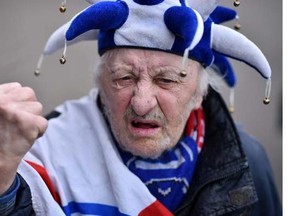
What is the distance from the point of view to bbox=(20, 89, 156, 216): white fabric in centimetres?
→ 202

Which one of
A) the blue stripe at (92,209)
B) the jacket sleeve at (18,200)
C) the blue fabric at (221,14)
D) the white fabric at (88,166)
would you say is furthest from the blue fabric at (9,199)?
the blue fabric at (221,14)

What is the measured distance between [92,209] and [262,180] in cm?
82

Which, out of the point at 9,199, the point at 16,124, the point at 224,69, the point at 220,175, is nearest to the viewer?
the point at 16,124

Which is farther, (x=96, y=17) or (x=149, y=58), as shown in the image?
(x=149, y=58)

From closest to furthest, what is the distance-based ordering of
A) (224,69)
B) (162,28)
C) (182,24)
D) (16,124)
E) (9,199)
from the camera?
(16,124), (9,199), (182,24), (162,28), (224,69)

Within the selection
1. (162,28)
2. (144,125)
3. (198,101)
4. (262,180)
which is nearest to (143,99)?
(144,125)

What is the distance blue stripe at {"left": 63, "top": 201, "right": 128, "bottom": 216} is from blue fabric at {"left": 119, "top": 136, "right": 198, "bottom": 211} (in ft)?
0.56

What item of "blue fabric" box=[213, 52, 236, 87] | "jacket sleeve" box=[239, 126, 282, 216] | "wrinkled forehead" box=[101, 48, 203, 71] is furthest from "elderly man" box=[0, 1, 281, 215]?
"jacket sleeve" box=[239, 126, 282, 216]

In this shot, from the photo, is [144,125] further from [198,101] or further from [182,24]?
[182,24]

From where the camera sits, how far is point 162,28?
76.0 inches

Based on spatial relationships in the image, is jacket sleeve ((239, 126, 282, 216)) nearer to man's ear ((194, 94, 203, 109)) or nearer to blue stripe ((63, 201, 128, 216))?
man's ear ((194, 94, 203, 109))

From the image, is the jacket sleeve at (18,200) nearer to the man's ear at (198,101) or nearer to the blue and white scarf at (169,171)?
the blue and white scarf at (169,171)

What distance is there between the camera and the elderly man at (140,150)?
197 centimetres

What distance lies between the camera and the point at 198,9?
6.32ft
